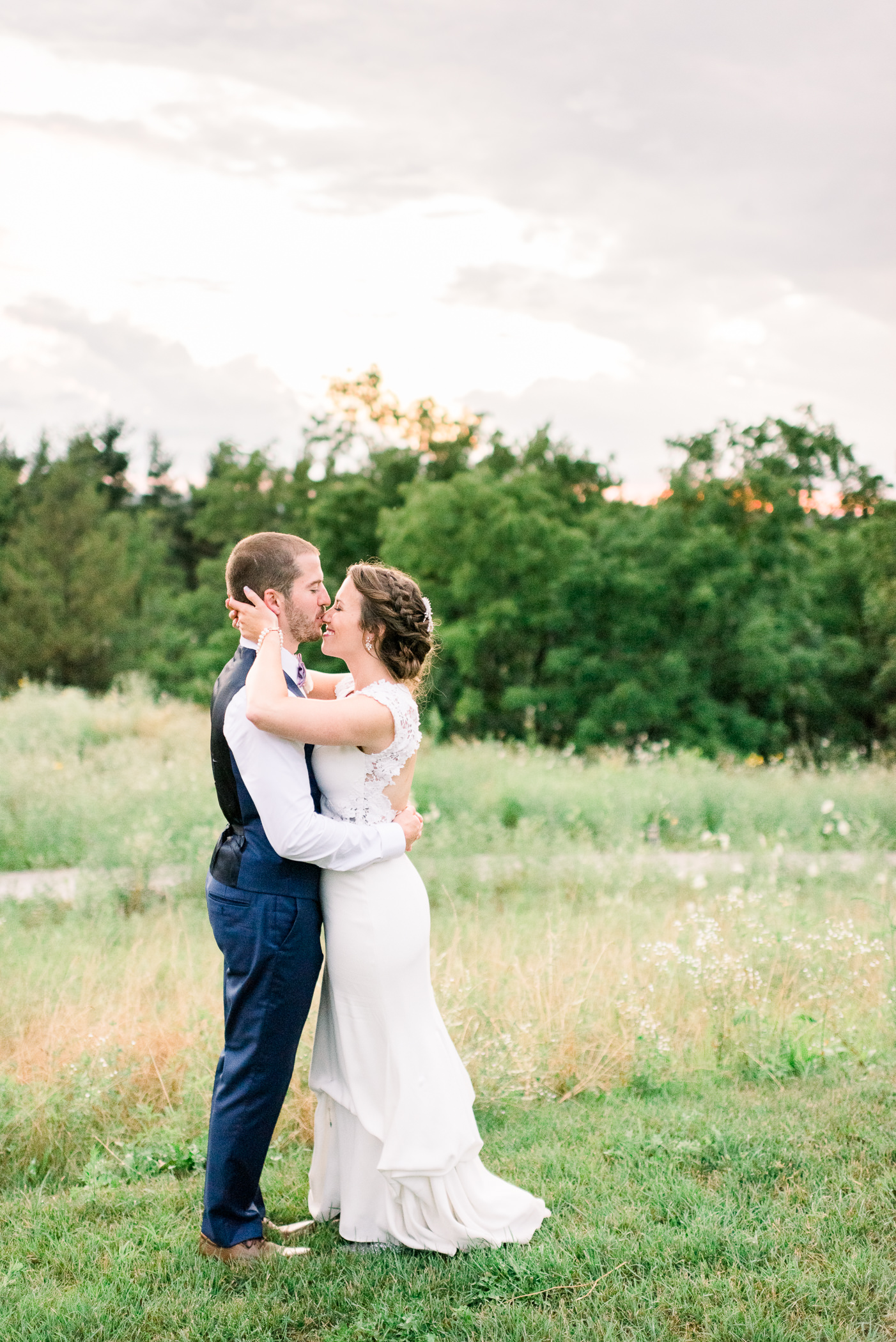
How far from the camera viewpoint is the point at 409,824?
11.2ft

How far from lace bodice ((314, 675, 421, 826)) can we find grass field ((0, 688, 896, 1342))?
147cm

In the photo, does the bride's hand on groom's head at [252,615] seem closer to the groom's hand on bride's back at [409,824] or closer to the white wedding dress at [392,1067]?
the white wedding dress at [392,1067]

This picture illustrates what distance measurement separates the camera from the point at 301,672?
11.1ft

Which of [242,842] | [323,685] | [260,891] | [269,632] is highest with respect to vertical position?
[269,632]

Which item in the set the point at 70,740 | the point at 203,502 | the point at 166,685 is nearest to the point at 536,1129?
the point at 70,740

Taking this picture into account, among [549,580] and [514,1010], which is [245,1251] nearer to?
[514,1010]

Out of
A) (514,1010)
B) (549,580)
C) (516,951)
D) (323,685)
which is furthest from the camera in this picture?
(549,580)

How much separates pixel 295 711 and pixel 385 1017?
110 cm

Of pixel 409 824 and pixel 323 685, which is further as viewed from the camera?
pixel 323 685

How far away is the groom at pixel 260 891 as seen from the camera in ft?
10.1

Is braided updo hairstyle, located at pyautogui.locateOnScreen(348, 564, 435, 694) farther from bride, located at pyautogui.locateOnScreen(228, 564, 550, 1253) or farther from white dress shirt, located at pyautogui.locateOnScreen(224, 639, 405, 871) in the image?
white dress shirt, located at pyautogui.locateOnScreen(224, 639, 405, 871)

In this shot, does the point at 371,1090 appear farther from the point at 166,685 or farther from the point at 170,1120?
the point at 166,685

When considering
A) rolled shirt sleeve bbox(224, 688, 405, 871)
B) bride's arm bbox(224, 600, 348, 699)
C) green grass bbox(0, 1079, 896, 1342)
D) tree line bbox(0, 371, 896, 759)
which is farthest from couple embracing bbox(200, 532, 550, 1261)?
tree line bbox(0, 371, 896, 759)

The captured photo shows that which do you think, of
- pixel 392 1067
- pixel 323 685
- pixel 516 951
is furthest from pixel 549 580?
pixel 392 1067
